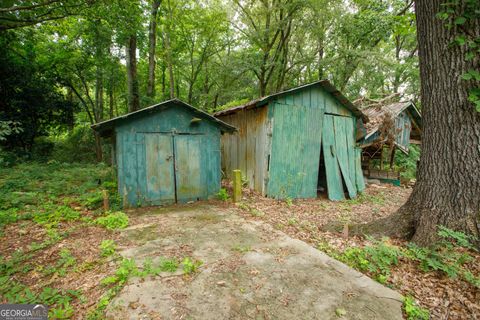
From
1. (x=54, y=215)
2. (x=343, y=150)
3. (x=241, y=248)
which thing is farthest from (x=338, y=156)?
(x=54, y=215)

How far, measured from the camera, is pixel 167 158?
241 inches

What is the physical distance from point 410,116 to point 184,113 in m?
11.4

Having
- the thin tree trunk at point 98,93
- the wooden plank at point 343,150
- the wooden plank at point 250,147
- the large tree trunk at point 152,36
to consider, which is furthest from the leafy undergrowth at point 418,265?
the thin tree trunk at point 98,93

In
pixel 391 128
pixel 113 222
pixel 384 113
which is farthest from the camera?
pixel 384 113

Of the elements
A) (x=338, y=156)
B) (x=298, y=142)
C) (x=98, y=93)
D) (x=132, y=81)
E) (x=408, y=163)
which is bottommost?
(x=408, y=163)

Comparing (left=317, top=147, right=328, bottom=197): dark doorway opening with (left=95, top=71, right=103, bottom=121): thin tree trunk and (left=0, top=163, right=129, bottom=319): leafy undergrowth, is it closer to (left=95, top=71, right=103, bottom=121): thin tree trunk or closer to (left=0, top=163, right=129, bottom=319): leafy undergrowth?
(left=0, top=163, right=129, bottom=319): leafy undergrowth

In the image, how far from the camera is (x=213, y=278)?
288 cm

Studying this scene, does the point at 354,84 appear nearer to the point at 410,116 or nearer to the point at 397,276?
the point at 410,116

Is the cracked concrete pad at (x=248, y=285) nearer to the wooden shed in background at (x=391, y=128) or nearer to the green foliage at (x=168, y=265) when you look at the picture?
the green foliage at (x=168, y=265)

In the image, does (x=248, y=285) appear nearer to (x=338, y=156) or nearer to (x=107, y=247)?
(x=107, y=247)

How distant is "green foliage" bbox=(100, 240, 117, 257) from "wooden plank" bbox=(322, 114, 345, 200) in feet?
22.8

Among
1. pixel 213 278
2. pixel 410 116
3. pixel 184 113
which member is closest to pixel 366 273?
pixel 213 278

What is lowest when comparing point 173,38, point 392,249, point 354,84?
point 392,249

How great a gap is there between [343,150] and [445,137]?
5.35m
